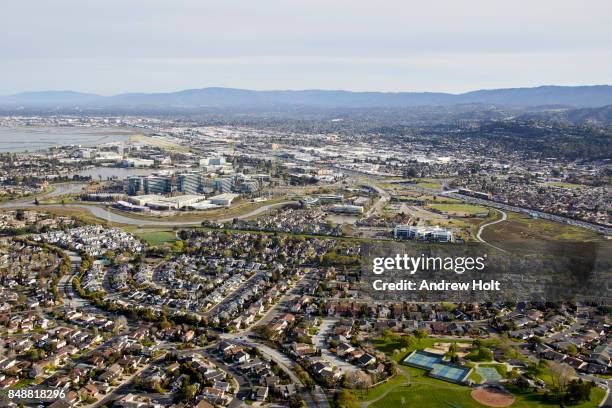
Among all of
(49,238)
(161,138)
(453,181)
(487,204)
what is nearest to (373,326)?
(49,238)

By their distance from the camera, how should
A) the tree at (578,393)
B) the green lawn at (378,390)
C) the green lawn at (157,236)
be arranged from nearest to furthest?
the tree at (578,393), the green lawn at (378,390), the green lawn at (157,236)

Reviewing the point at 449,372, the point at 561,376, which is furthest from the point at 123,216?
the point at 561,376

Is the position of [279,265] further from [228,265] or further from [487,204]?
[487,204]

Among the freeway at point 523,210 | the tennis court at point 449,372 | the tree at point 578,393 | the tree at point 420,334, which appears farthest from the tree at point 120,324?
the freeway at point 523,210

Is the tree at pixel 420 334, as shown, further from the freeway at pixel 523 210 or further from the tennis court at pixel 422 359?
the freeway at pixel 523 210

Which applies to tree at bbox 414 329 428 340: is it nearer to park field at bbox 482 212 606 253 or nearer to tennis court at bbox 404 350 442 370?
tennis court at bbox 404 350 442 370

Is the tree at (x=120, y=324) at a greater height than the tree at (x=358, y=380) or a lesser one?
greater

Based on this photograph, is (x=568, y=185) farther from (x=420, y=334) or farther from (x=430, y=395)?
(x=430, y=395)

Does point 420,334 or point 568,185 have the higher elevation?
point 568,185
